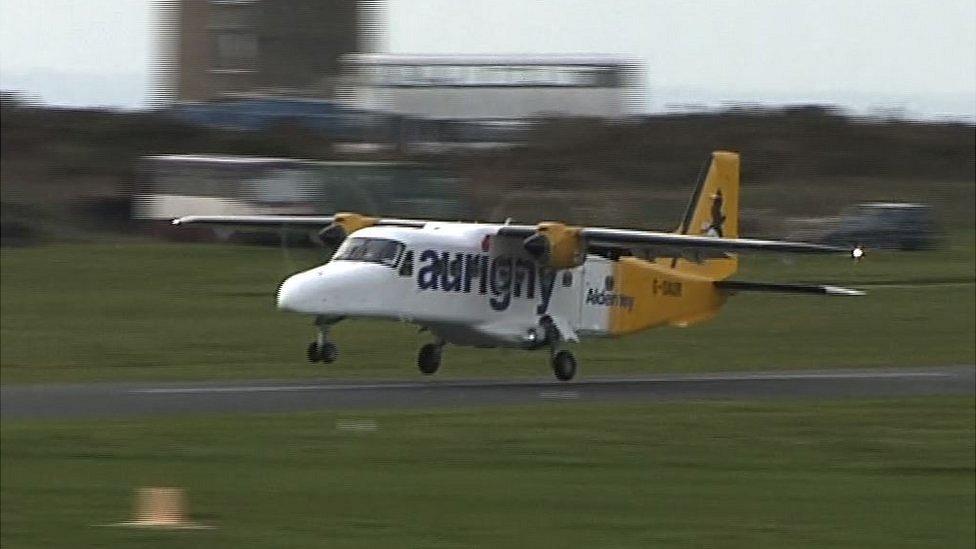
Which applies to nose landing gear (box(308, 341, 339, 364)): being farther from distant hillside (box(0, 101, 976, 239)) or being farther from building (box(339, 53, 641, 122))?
building (box(339, 53, 641, 122))

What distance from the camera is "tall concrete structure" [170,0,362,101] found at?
7931 centimetres

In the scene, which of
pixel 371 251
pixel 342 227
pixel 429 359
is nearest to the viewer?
pixel 371 251

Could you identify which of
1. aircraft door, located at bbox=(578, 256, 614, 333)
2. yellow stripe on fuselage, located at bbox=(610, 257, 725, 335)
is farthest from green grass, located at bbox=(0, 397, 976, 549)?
yellow stripe on fuselage, located at bbox=(610, 257, 725, 335)

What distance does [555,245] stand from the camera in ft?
97.2

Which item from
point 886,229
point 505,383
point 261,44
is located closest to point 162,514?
point 505,383

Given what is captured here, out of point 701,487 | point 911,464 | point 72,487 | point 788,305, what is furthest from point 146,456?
point 788,305

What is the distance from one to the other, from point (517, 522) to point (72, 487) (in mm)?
4038

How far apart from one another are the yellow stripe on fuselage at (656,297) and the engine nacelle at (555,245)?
2138 millimetres

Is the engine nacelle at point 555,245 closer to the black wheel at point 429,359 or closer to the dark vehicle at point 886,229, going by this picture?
the black wheel at point 429,359

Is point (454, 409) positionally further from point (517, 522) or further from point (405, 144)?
point (405, 144)

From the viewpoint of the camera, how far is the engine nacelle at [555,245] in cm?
2953

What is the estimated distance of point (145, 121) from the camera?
228ft

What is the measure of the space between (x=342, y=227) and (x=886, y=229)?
1142 inches

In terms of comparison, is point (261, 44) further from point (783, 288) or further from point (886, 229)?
point (783, 288)
